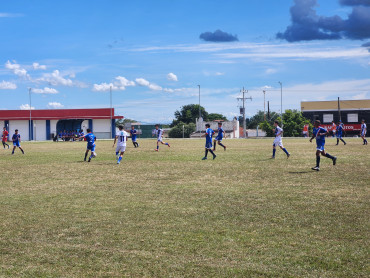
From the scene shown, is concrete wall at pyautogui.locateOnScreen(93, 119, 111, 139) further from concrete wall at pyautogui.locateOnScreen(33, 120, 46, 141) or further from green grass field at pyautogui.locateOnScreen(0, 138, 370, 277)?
green grass field at pyautogui.locateOnScreen(0, 138, 370, 277)

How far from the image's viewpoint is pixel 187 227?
762 centimetres

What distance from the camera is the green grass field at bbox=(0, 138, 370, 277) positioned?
222 inches

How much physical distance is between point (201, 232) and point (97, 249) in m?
Result: 1.85

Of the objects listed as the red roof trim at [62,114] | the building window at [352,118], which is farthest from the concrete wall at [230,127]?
the building window at [352,118]

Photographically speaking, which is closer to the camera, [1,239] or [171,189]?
[1,239]

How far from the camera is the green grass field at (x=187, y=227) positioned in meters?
5.64

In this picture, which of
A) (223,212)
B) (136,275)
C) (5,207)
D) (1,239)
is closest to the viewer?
(136,275)

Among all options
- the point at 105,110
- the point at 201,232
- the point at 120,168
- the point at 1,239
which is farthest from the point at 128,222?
the point at 105,110

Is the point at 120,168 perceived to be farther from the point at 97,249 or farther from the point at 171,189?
the point at 97,249

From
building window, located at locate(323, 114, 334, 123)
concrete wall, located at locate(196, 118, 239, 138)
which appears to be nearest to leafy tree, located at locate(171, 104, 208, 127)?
concrete wall, located at locate(196, 118, 239, 138)

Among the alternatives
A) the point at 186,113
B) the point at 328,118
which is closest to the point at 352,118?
the point at 328,118

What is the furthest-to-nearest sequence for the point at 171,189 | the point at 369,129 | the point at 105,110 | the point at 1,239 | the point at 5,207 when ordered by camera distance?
the point at 369,129
the point at 105,110
the point at 171,189
the point at 5,207
the point at 1,239

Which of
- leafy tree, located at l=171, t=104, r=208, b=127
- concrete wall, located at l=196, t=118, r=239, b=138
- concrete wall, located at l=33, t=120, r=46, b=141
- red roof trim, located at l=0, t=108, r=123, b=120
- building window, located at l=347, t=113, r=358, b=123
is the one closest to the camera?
concrete wall, located at l=33, t=120, r=46, b=141

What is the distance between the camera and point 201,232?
23.9 ft
